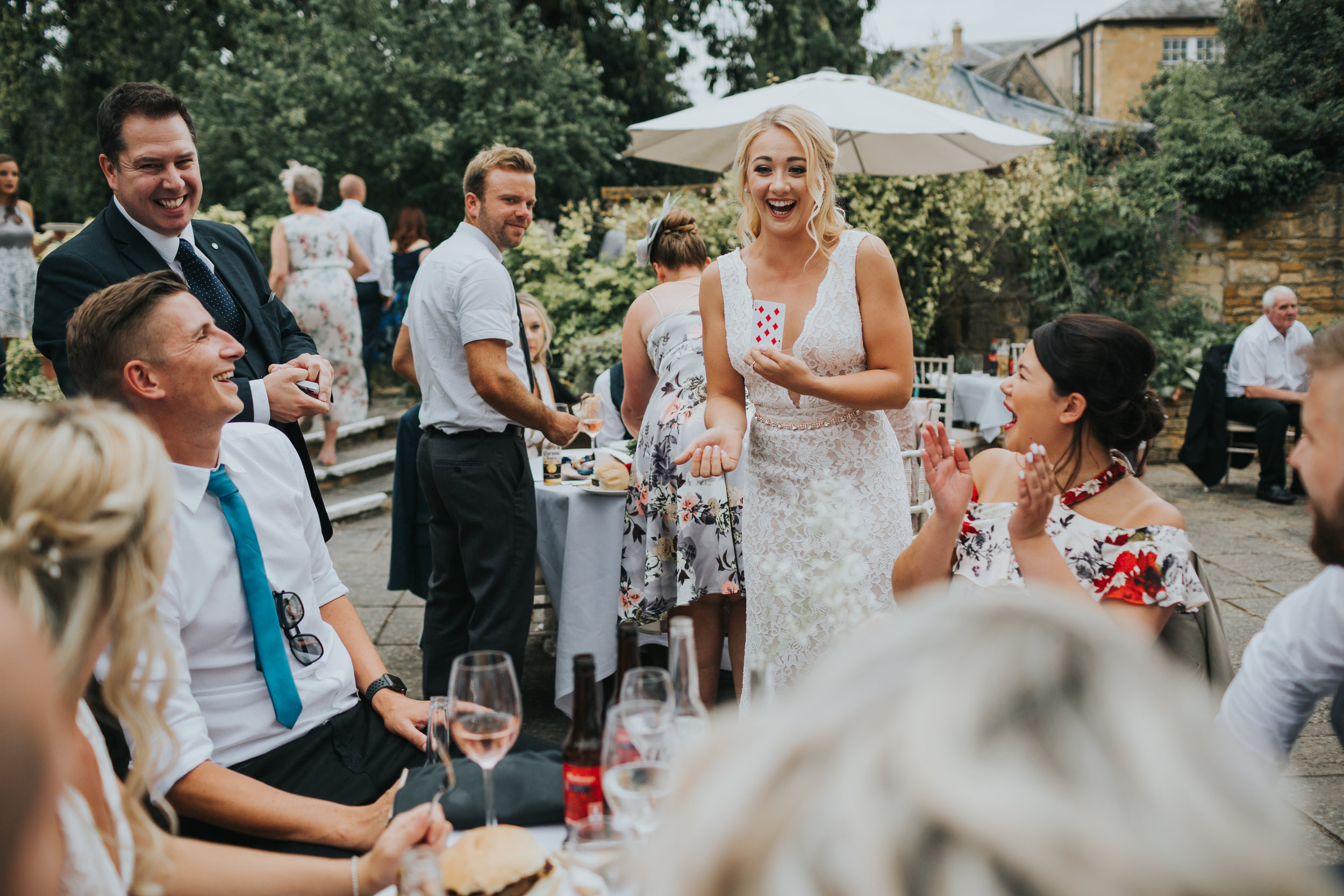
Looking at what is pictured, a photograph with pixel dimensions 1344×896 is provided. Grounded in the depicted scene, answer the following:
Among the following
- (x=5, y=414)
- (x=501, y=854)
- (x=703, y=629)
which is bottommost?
(x=703, y=629)

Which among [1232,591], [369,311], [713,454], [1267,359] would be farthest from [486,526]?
[1267,359]

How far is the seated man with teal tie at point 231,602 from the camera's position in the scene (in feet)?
5.90

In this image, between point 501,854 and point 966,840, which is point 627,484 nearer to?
point 501,854

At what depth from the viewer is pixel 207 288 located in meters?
2.74

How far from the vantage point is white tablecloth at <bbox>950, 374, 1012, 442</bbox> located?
740 centimetres

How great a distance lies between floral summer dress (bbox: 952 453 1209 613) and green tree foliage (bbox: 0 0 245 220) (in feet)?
45.7

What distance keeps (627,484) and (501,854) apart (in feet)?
7.98

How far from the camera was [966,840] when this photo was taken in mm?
496

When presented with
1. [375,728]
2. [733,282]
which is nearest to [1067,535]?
[733,282]

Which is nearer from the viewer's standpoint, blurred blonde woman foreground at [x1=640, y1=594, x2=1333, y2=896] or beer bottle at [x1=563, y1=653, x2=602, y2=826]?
blurred blonde woman foreground at [x1=640, y1=594, x2=1333, y2=896]

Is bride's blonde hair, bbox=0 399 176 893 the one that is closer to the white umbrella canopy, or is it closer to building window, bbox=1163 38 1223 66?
the white umbrella canopy

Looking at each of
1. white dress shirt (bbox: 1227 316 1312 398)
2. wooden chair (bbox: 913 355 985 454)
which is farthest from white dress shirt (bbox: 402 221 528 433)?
white dress shirt (bbox: 1227 316 1312 398)

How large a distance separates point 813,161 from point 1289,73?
469 inches

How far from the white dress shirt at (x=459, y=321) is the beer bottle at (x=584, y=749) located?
2027mm
